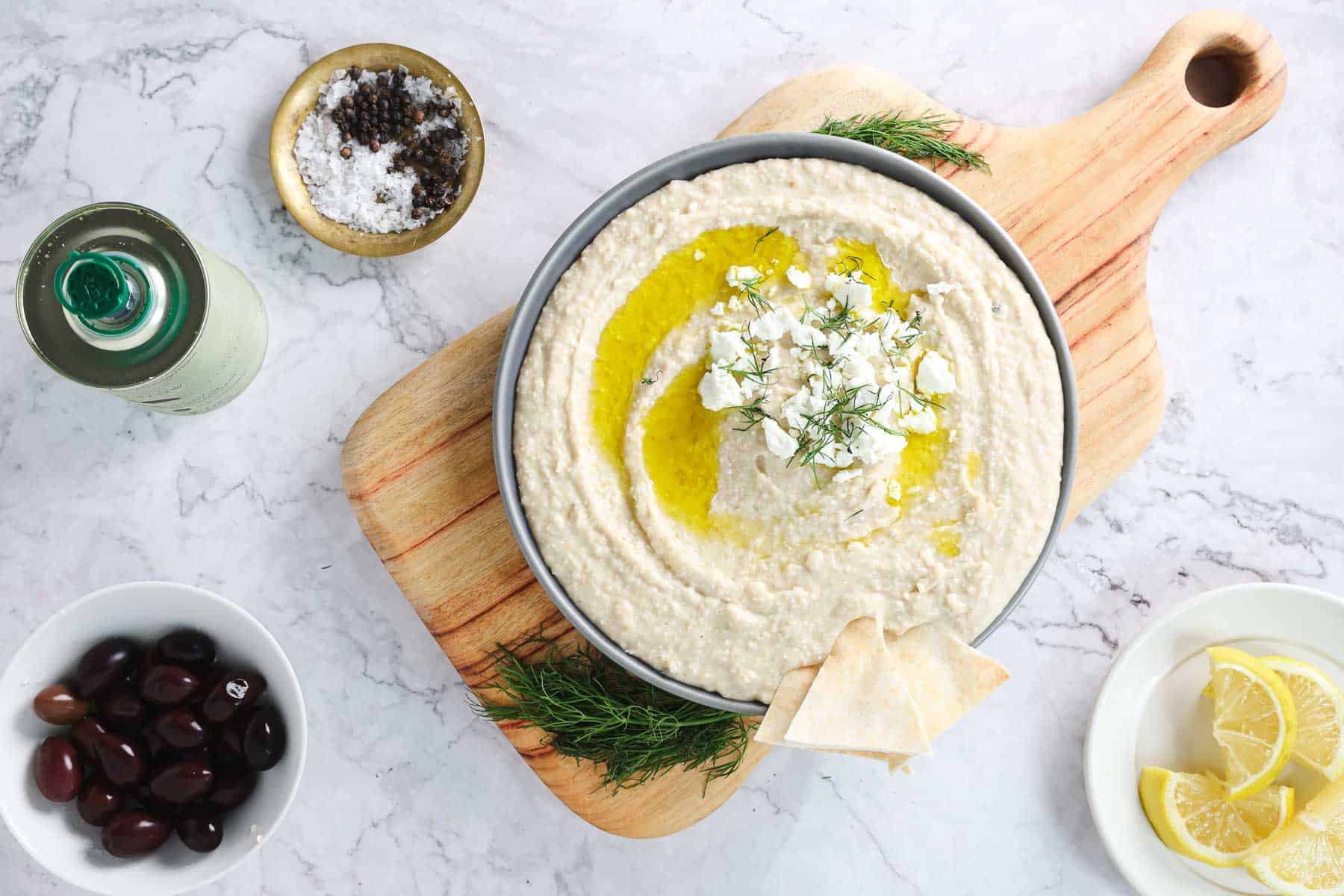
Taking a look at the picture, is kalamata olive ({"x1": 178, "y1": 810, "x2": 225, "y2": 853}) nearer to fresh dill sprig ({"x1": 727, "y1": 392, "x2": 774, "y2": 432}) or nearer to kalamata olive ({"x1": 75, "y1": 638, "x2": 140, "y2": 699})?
kalamata olive ({"x1": 75, "y1": 638, "x2": 140, "y2": 699})

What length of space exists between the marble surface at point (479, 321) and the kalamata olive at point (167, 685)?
54 cm

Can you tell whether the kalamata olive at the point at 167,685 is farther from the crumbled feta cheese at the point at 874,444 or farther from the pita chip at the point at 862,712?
the crumbled feta cheese at the point at 874,444

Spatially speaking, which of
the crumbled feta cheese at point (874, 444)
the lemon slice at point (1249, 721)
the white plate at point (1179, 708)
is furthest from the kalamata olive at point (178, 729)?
the lemon slice at point (1249, 721)

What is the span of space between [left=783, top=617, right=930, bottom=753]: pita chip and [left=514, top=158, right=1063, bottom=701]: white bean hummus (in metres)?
0.12

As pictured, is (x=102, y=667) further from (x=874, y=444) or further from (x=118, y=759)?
(x=874, y=444)

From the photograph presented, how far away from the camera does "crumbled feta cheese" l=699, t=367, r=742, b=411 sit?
9.36 feet

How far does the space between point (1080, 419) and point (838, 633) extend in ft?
4.17

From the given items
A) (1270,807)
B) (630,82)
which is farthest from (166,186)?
(1270,807)

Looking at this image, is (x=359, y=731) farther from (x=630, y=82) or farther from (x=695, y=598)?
(x=630, y=82)

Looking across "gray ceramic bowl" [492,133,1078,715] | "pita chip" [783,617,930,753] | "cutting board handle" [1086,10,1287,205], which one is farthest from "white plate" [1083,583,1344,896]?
"cutting board handle" [1086,10,1287,205]

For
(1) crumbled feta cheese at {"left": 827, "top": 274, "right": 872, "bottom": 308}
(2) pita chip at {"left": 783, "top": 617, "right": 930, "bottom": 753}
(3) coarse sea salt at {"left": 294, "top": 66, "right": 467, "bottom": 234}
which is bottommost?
(2) pita chip at {"left": 783, "top": 617, "right": 930, "bottom": 753}

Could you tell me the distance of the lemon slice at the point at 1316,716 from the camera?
133 inches

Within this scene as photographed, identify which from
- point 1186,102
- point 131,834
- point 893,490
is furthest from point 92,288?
point 1186,102

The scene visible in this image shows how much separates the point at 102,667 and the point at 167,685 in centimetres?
23
